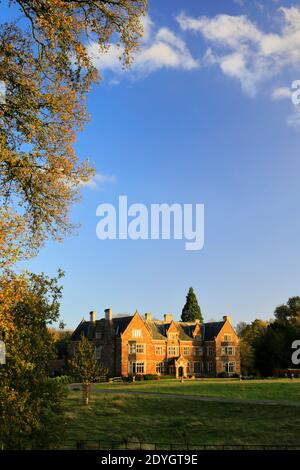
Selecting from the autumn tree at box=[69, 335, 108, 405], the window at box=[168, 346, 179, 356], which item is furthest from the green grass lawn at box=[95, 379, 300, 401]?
the window at box=[168, 346, 179, 356]

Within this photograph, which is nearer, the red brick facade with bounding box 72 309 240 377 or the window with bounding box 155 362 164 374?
the red brick facade with bounding box 72 309 240 377

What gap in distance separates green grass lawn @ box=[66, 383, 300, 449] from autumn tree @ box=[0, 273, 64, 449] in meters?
9.35

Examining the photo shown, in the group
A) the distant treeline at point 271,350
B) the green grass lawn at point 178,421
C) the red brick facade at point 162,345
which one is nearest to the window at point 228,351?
the red brick facade at point 162,345

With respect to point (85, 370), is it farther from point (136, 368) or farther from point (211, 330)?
point (211, 330)

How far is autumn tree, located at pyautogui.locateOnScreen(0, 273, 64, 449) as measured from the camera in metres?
13.4

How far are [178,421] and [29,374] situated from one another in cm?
1890

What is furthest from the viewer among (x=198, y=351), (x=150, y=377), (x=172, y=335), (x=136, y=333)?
(x=198, y=351)

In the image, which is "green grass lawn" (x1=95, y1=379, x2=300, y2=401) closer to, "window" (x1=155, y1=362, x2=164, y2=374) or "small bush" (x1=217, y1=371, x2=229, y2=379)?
"window" (x1=155, y1=362, x2=164, y2=374)

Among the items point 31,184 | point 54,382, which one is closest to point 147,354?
point 54,382

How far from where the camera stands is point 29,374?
1574 cm

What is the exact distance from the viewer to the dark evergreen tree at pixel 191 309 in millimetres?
94625

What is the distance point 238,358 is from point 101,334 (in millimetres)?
22105

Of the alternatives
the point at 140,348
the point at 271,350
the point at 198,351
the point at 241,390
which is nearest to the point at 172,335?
the point at 198,351

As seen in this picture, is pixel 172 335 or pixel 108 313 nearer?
pixel 108 313
